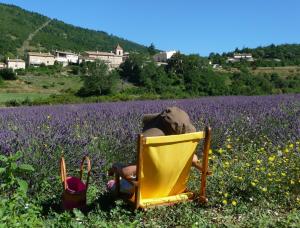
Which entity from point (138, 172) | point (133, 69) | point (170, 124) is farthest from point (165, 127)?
point (133, 69)

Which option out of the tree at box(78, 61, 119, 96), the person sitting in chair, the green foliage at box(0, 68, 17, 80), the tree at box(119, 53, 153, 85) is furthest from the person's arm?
the green foliage at box(0, 68, 17, 80)

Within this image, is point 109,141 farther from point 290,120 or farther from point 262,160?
point 290,120

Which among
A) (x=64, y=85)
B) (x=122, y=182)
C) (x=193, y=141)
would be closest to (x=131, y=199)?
(x=122, y=182)

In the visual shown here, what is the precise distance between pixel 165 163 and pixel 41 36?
143 meters

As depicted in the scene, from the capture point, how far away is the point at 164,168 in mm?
A: 3615

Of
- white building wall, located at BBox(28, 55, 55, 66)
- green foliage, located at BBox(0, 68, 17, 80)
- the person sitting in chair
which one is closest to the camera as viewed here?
the person sitting in chair

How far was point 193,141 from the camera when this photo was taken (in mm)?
3656

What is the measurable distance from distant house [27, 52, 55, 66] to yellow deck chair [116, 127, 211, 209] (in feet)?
333

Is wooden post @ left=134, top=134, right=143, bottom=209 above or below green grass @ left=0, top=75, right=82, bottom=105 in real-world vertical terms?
above

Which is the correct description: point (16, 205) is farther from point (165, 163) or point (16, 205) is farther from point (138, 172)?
point (165, 163)

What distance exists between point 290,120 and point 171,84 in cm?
4904

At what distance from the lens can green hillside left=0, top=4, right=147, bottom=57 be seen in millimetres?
121787

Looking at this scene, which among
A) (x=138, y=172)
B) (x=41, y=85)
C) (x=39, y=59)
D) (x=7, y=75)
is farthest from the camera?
(x=39, y=59)

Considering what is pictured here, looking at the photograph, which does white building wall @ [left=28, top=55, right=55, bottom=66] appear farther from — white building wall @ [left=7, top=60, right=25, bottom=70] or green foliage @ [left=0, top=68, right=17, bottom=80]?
green foliage @ [left=0, top=68, right=17, bottom=80]
